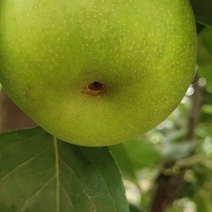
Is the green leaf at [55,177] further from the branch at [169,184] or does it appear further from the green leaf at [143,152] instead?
the green leaf at [143,152]

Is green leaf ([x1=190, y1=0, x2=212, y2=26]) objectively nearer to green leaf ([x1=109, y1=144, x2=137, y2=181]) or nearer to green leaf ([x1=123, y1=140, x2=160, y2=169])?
green leaf ([x1=109, y1=144, x2=137, y2=181])

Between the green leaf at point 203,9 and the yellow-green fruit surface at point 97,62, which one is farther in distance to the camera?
the green leaf at point 203,9

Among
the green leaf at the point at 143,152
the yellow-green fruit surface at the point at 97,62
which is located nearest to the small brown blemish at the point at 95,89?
the yellow-green fruit surface at the point at 97,62

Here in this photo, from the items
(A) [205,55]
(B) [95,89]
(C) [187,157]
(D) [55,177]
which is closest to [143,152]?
(C) [187,157]

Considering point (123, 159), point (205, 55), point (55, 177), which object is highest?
point (205, 55)

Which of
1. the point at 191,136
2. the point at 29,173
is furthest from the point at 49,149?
the point at 191,136

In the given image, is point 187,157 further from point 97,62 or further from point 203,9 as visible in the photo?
point 97,62

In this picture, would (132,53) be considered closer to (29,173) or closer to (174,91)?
(174,91)
